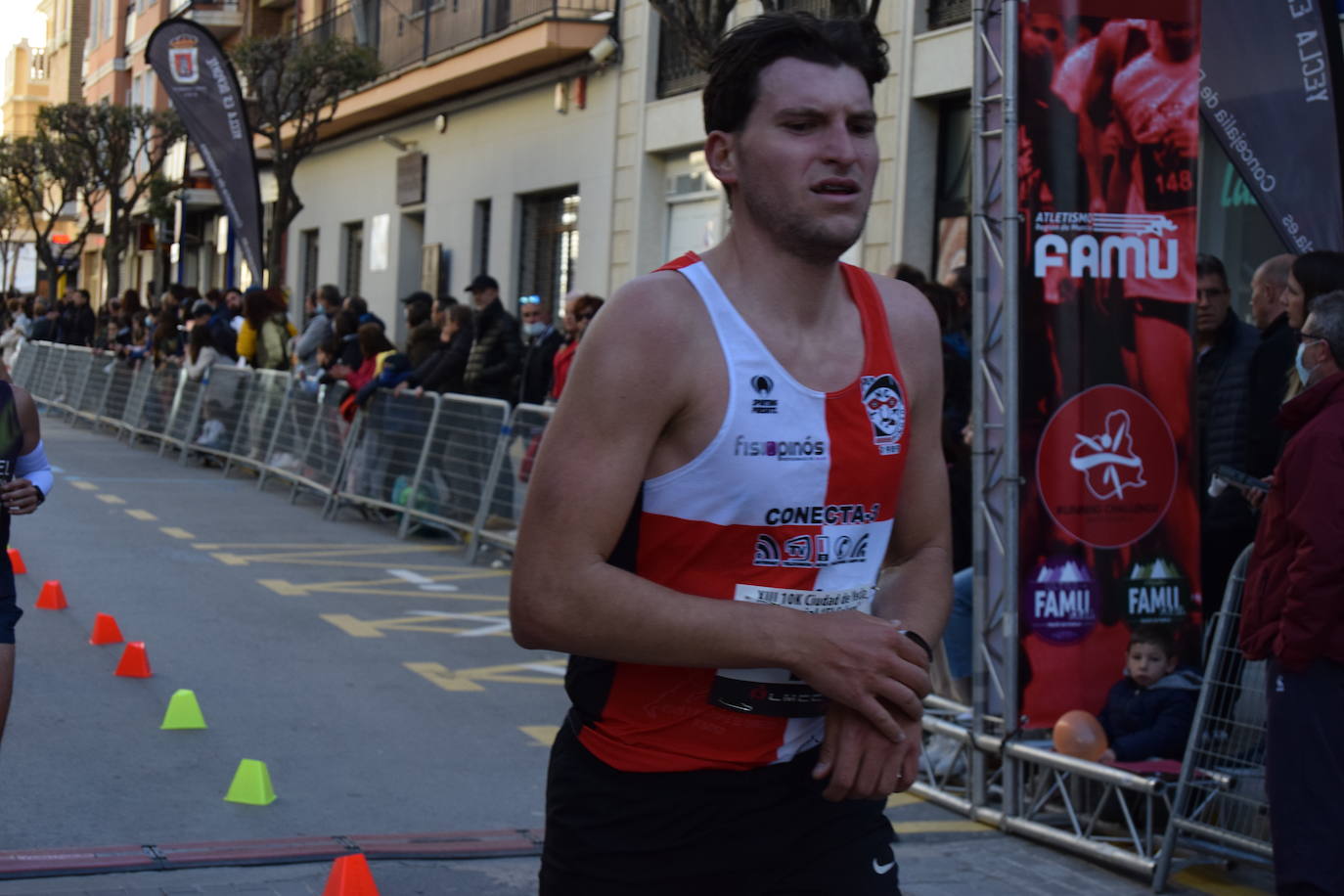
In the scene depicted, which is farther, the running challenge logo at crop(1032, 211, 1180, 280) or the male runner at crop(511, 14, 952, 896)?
the running challenge logo at crop(1032, 211, 1180, 280)

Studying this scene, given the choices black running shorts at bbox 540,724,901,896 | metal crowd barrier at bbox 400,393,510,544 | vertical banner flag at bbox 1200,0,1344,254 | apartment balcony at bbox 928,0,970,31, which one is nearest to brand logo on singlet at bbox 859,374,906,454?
black running shorts at bbox 540,724,901,896

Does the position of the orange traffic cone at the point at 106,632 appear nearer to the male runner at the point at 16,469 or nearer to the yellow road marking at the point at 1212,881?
the male runner at the point at 16,469

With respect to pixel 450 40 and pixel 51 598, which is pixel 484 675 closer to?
pixel 51 598

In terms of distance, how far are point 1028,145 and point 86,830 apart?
3713 millimetres

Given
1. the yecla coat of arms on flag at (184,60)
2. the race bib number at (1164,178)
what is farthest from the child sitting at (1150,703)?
the yecla coat of arms on flag at (184,60)

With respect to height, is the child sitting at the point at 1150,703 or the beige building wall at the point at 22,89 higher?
the beige building wall at the point at 22,89

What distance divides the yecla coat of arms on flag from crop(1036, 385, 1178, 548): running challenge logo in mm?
17378

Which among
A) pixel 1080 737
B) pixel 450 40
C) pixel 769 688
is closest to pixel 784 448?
pixel 769 688

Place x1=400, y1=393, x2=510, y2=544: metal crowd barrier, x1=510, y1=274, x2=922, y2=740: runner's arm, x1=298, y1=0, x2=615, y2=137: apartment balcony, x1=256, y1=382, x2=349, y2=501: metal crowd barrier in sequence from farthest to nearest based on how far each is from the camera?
x1=298, y1=0, x2=615, y2=137: apartment balcony < x1=256, y1=382, x2=349, y2=501: metal crowd barrier < x1=400, y1=393, x2=510, y2=544: metal crowd barrier < x1=510, y1=274, x2=922, y2=740: runner's arm

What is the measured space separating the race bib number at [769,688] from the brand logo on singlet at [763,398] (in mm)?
234

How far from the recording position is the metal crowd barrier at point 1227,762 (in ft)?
17.8

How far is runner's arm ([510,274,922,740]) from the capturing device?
2.29 m

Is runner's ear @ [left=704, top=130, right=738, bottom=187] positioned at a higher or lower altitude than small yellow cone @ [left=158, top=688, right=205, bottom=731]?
higher

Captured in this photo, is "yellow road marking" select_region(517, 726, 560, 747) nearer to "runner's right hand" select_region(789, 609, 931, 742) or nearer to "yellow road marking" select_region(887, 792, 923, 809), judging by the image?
"yellow road marking" select_region(887, 792, 923, 809)
